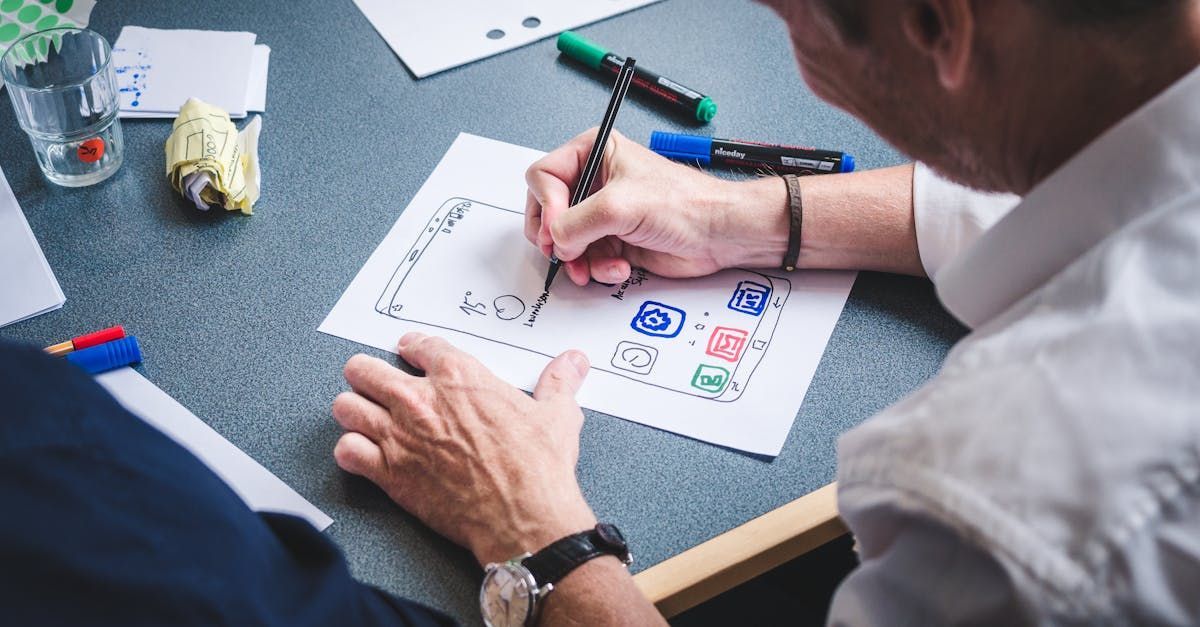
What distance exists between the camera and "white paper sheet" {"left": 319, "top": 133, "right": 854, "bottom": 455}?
2.88 feet

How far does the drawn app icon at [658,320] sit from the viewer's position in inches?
36.8

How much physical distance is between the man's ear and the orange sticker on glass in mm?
852

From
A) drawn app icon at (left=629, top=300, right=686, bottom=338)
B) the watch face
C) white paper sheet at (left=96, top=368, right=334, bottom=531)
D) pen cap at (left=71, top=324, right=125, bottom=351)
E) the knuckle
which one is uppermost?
drawn app icon at (left=629, top=300, right=686, bottom=338)

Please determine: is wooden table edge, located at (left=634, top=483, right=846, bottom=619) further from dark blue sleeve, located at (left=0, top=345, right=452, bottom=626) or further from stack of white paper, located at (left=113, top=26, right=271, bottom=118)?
stack of white paper, located at (left=113, top=26, right=271, bottom=118)

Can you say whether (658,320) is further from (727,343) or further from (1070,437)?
(1070,437)

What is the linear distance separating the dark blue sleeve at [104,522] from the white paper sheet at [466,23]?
79 centimetres

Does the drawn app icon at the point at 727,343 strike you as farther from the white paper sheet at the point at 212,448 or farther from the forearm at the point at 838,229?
the white paper sheet at the point at 212,448

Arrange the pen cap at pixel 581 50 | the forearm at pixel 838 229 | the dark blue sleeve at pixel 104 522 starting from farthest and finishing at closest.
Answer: the pen cap at pixel 581 50 < the forearm at pixel 838 229 < the dark blue sleeve at pixel 104 522

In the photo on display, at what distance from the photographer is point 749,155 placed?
3.57 feet

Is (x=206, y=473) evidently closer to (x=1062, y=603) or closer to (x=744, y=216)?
(x=1062, y=603)

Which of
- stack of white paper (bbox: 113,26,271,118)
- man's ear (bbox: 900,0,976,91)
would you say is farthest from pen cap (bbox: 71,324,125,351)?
man's ear (bbox: 900,0,976,91)

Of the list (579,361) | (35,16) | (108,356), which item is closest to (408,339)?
(579,361)

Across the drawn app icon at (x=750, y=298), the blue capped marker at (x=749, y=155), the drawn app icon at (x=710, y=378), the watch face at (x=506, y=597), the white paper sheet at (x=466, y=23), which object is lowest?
the watch face at (x=506, y=597)

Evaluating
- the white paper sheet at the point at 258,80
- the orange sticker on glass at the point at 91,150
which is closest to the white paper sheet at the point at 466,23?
the white paper sheet at the point at 258,80
